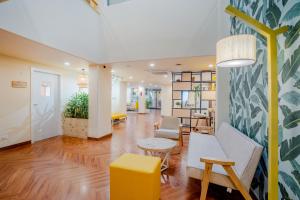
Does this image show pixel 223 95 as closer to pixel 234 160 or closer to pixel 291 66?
pixel 234 160

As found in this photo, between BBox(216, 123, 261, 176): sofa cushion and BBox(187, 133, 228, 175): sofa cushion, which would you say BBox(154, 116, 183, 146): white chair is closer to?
BBox(187, 133, 228, 175): sofa cushion

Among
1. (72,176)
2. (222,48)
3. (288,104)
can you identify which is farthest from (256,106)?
(72,176)

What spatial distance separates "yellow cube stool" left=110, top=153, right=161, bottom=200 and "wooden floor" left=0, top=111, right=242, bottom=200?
33 centimetres

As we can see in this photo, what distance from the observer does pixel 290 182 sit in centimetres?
151

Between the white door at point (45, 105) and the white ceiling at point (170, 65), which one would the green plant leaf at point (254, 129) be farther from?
the white door at point (45, 105)

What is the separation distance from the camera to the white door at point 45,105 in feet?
15.4

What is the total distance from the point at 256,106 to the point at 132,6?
3.97 metres

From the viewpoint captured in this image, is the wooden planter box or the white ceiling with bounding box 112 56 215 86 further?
the wooden planter box

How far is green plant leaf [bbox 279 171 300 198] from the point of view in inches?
56.8

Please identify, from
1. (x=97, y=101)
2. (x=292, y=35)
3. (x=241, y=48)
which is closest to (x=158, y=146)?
(x=241, y=48)

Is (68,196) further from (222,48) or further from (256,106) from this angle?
(256,106)

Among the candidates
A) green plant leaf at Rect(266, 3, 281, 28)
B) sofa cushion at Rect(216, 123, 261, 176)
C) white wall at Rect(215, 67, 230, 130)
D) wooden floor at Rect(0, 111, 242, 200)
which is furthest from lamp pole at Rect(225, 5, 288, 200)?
white wall at Rect(215, 67, 230, 130)

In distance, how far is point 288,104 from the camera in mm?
1560

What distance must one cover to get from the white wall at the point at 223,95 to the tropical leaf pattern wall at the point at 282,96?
1173mm
